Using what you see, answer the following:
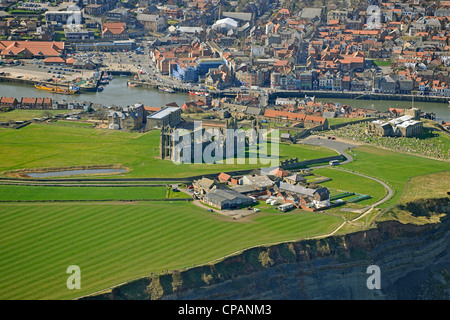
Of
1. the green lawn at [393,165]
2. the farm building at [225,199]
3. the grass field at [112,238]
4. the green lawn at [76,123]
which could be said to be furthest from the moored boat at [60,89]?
the farm building at [225,199]

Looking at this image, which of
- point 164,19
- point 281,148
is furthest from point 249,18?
point 281,148

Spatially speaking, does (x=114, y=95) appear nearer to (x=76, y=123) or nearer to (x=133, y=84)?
(x=133, y=84)

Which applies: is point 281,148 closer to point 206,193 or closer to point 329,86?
point 206,193

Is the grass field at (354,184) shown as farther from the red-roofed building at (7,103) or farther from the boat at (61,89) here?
the boat at (61,89)

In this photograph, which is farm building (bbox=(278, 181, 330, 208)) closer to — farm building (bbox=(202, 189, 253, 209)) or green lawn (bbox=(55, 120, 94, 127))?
farm building (bbox=(202, 189, 253, 209))
